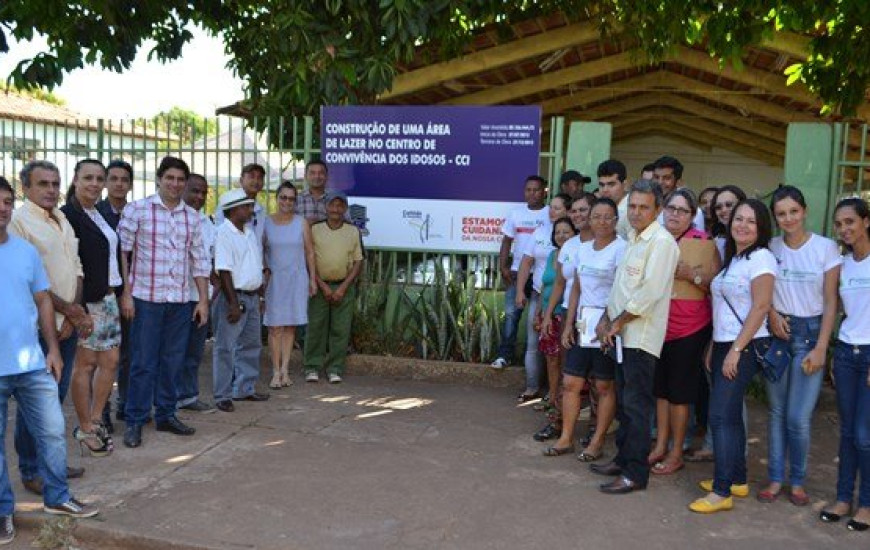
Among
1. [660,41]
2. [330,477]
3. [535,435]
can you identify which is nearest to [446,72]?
[660,41]

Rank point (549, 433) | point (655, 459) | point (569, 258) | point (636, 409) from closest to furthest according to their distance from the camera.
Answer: point (636, 409) < point (655, 459) < point (569, 258) < point (549, 433)

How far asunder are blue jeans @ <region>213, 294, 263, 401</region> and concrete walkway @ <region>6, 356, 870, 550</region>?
28 cm

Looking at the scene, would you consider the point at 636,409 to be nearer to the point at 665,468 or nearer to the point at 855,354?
the point at 665,468

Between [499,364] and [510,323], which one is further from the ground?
[510,323]

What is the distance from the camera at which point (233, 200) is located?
583 cm

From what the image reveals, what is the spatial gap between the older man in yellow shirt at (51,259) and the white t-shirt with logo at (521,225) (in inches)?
142

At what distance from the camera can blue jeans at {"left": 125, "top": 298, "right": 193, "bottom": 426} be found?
509 cm

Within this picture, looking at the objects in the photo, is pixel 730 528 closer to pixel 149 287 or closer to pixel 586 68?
pixel 149 287

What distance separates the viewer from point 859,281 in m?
3.96

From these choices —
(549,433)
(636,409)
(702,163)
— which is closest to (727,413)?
(636,409)

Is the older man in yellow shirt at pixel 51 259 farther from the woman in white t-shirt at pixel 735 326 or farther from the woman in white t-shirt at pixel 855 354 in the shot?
the woman in white t-shirt at pixel 855 354

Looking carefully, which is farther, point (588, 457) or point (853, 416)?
point (588, 457)

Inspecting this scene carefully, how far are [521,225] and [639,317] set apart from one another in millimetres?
2549

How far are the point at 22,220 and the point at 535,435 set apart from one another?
3.45 metres
